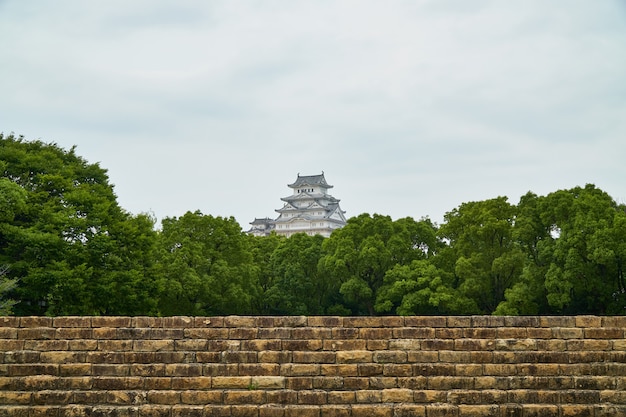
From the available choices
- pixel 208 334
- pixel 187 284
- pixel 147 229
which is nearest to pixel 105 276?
pixel 147 229

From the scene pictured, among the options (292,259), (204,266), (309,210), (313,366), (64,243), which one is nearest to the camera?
(313,366)

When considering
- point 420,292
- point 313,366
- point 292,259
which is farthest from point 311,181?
point 313,366

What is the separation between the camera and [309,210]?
374ft

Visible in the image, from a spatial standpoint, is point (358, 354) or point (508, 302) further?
point (508, 302)

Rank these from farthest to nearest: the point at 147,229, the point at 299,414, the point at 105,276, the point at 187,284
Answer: the point at 187,284 < the point at 147,229 < the point at 105,276 < the point at 299,414

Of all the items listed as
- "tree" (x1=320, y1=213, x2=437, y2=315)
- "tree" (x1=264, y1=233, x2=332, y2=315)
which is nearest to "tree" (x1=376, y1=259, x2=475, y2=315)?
"tree" (x1=320, y1=213, x2=437, y2=315)

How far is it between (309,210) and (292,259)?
6696 centimetres

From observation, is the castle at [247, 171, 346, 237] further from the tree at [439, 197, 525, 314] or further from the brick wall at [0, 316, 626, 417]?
the brick wall at [0, 316, 626, 417]

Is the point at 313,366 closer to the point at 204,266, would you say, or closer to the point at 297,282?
the point at 204,266

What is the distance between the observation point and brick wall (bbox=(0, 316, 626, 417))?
10.3 meters

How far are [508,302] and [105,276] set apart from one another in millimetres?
16350

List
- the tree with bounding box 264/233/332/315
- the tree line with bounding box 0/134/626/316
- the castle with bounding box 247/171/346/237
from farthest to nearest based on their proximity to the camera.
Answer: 1. the castle with bounding box 247/171/346/237
2. the tree with bounding box 264/233/332/315
3. the tree line with bounding box 0/134/626/316

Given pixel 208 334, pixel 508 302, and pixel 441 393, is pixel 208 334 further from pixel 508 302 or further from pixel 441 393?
pixel 508 302

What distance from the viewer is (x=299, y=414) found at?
33.3 ft
